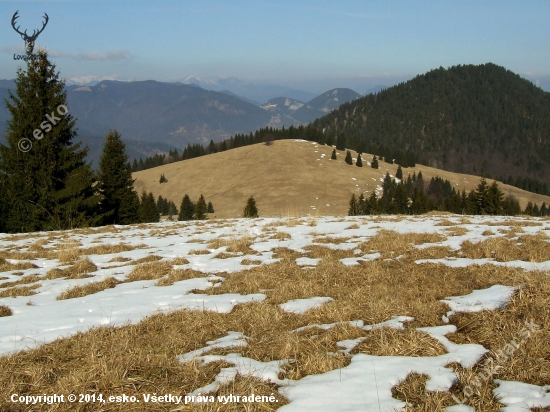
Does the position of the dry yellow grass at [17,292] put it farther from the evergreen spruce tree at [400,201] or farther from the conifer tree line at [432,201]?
the evergreen spruce tree at [400,201]

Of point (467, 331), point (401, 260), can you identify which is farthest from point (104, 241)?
point (467, 331)

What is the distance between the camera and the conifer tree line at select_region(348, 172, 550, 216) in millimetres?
50344

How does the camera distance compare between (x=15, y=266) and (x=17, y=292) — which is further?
(x=15, y=266)

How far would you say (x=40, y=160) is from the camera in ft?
81.4

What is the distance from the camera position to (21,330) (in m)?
5.28

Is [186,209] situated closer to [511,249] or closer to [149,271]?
[149,271]

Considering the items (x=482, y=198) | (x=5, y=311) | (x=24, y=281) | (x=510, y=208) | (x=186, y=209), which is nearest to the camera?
(x=5, y=311)

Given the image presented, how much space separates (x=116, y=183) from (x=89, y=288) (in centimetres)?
3091

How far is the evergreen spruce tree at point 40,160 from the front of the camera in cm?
2456

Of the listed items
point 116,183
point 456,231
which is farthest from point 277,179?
point 456,231

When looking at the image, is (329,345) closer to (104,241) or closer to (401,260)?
(401,260)

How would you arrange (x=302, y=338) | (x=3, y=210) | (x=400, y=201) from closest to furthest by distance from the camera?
1. (x=302, y=338)
2. (x=3, y=210)
3. (x=400, y=201)

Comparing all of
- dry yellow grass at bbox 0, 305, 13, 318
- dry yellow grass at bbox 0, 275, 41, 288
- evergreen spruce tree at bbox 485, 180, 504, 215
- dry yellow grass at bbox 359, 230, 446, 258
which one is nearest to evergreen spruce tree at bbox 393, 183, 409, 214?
evergreen spruce tree at bbox 485, 180, 504, 215

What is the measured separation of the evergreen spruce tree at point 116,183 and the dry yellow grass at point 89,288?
95.6 ft
